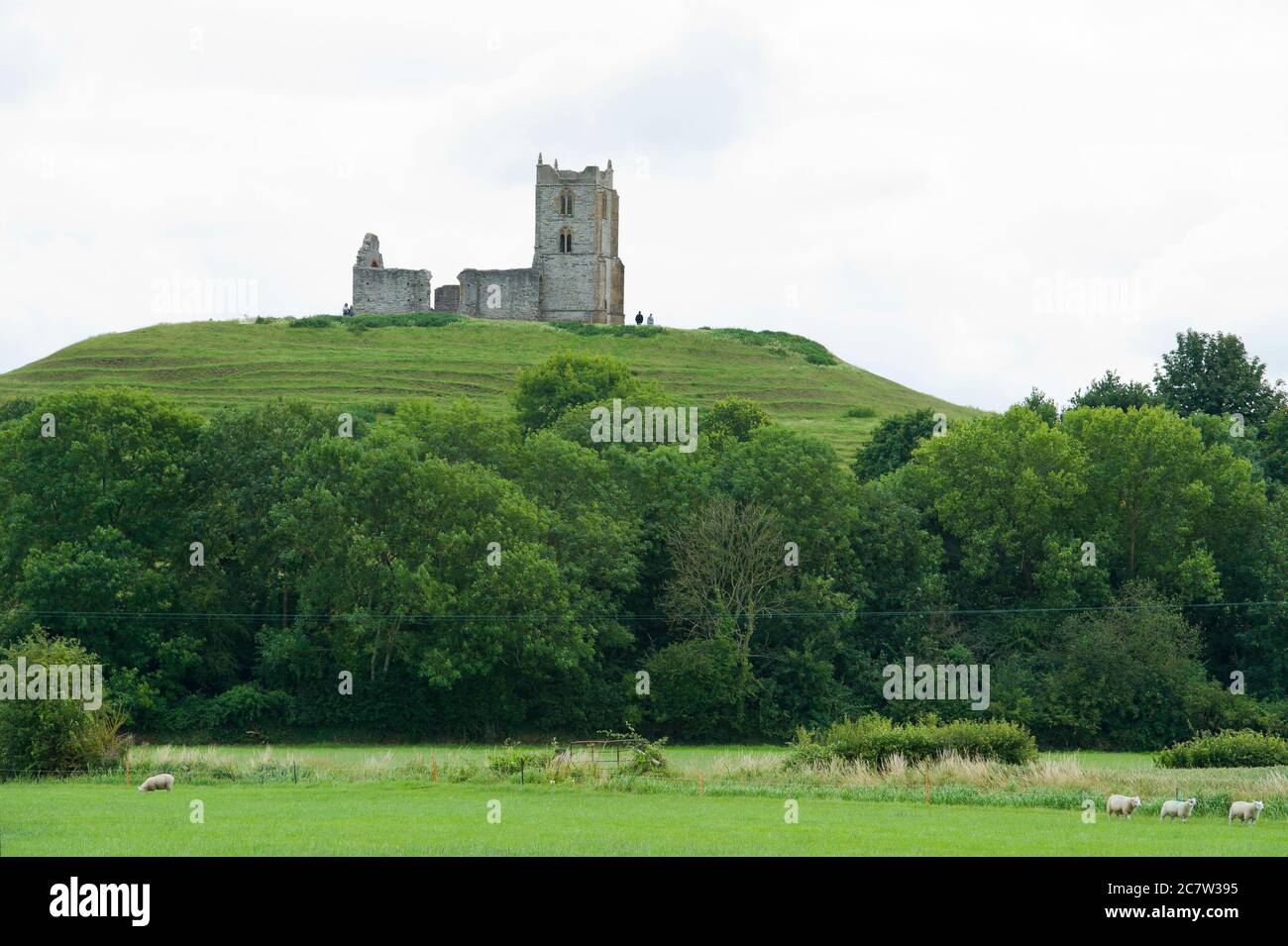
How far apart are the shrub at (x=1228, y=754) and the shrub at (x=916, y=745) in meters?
5.53

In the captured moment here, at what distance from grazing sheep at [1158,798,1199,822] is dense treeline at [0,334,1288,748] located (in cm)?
2686

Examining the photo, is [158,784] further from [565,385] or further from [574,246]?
[574,246]

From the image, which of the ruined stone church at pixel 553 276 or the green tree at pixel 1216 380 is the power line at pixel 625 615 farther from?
the ruined stone church at pixel 553 276

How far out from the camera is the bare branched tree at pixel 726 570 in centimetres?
6222

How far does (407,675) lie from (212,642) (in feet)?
24.2

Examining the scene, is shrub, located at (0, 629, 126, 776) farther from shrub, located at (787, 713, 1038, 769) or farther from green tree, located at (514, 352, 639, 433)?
green tree, located at (514, 352, 639, 433)

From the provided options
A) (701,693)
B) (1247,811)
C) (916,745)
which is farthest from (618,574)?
(1247,811)

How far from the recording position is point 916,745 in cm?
4225

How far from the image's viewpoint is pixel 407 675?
5922 cm

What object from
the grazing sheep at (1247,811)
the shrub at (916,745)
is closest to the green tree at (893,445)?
the shrub at (916,745)

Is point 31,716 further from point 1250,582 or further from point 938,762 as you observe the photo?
point 1250,582

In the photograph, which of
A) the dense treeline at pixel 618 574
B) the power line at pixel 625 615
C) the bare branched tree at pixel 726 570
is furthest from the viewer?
the bare branched tree at pixel 726 570

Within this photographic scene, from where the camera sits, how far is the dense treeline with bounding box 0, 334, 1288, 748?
5828 centimetres
